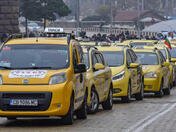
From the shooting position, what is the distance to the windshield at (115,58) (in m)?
20.4

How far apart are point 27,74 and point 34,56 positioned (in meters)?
0.85

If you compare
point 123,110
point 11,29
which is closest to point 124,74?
point 123,110

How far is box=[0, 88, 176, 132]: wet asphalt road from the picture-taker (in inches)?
511

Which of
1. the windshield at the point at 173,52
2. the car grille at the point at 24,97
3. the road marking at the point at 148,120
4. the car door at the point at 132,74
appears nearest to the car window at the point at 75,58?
the car grille at the point at 24,97

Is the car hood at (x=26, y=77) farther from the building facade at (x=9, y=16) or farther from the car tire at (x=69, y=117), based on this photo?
the building facade at (x=9, y=16)

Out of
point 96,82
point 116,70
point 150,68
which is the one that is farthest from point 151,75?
point 96,82

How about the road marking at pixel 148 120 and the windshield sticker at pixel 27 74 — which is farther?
the road marking at pixel 148 120

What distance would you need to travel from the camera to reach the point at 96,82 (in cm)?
1616

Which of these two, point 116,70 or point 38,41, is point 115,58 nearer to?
point 116,70

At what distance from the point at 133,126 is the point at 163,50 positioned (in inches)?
586

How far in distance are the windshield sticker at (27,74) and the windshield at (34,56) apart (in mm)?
241

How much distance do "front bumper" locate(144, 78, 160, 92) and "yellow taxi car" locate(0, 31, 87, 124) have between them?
8705mm

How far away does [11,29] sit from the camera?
5722 cm

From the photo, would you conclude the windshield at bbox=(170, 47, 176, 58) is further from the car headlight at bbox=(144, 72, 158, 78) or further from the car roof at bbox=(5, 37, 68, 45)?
the car roof at bbox=(5, 37, 68, 45)
